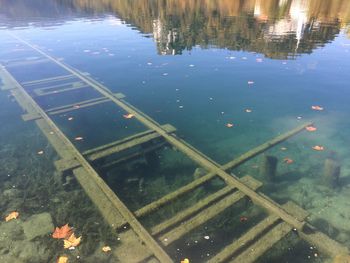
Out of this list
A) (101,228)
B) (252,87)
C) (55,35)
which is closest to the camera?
(101,228)

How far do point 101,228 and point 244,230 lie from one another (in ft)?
10.1

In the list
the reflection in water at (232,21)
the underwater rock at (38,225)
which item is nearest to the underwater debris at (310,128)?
the underwater rock at (38,225)

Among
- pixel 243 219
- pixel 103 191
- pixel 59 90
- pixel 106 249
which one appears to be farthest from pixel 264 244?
pixel 59 90

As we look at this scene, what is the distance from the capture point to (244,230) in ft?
21.6

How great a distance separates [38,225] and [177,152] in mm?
4356

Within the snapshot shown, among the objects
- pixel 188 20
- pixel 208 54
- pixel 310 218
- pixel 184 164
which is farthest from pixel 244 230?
pixel 188 20

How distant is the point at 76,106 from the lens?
1223 centimetres

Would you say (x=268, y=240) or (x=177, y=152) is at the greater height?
(x=268, y=240)

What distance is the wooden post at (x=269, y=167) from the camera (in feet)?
25.8

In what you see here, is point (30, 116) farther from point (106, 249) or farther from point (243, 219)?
point (243, 219)

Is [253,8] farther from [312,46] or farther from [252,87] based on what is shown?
[252,87]

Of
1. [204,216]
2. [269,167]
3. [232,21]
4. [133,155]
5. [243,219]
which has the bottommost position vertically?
[243,219]

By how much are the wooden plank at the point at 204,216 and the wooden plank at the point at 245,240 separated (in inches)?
31.8

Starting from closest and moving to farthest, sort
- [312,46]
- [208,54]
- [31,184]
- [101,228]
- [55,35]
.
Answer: [101,228] → [31,184] → [208,54] → [312,46] → [55,35]
